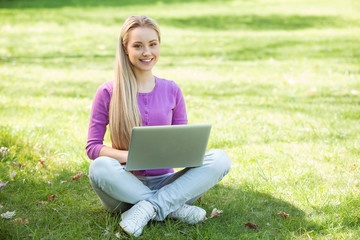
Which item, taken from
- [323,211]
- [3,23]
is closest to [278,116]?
[323,211]

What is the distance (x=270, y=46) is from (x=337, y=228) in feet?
22.3

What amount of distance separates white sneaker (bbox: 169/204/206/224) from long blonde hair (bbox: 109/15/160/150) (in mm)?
509

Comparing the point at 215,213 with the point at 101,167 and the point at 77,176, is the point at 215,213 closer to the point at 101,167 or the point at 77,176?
the point at 101,167

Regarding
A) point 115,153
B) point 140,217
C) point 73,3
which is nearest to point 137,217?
point 140,217

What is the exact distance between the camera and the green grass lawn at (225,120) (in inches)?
109

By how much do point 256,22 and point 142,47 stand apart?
10.1 metres

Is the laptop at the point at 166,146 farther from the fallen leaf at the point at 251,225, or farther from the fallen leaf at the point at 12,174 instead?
the fallen leaf at the point at 12,174

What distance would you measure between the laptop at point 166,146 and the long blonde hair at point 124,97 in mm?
300

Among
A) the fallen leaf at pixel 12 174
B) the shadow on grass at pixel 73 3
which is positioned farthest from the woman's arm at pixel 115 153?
the shadow on grass at pixel 73 3

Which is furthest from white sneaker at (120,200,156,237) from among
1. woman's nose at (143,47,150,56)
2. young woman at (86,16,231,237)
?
woman's nose at (143,47,150,56)

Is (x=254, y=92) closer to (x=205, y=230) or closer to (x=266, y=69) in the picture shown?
(x=266, y=69)

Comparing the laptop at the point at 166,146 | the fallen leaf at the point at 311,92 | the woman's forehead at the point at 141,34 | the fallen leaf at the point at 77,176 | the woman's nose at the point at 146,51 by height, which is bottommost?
the fallen leaf at the point at 77,176

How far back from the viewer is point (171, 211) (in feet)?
8.71

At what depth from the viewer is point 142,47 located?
279cm
